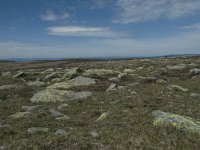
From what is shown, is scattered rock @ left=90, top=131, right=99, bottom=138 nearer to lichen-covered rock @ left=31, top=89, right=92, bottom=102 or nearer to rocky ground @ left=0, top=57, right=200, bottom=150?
rocky ground @ left=0, top=57, right=200, bottom=150

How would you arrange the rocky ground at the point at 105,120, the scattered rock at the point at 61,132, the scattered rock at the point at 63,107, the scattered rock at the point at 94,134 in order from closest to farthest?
1. the rocky ground at the point at 105,120
2. the scattered rock at the point at 94,134
3. the scattered rock at the point at 61,132
4. the scattered rock at the point at 63,107

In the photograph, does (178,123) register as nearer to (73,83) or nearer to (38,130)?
(38,130)

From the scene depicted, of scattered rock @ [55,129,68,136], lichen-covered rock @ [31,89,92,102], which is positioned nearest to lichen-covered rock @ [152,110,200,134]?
scattered rock @ [55,129,68,136]

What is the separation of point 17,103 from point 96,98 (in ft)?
21.0

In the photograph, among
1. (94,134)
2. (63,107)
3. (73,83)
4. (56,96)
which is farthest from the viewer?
(73,83)

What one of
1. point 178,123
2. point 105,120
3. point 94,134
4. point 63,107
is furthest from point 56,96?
point 178,123

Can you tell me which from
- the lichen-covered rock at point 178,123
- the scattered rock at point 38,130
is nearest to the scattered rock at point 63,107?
the scattered rock at point 38,130

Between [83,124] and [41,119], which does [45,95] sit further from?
[83,124]

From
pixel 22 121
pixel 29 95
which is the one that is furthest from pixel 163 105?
pixel 29 95

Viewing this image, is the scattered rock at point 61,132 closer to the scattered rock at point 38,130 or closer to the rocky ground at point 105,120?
the rocky ground at point 105,120

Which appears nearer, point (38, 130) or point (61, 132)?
point (61, 132)

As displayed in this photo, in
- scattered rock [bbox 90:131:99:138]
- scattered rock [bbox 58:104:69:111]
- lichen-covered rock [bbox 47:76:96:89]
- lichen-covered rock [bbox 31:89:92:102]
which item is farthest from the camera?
lichen-covered rock [bbox 47:76:96:89]

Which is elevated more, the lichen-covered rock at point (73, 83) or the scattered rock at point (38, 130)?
the scattered rock at point (38, 130)

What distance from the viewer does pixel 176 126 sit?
1348 cm
